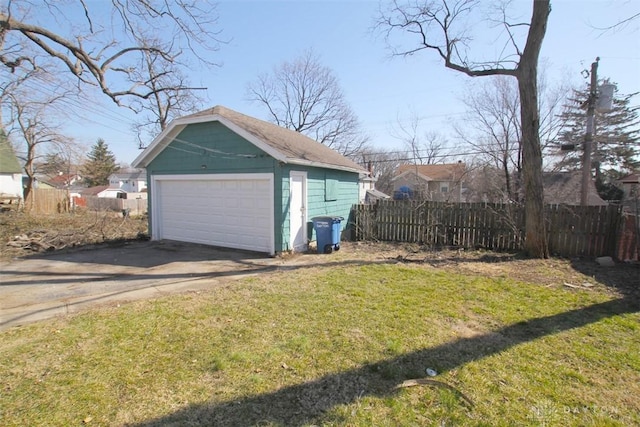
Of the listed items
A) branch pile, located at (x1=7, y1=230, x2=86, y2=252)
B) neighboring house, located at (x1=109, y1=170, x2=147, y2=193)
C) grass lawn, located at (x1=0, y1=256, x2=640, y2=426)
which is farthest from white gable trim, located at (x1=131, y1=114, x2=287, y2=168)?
neighboring house, located at (x1=109, y1=170, x2=147, y2=193)

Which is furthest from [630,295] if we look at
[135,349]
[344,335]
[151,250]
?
[151,250]

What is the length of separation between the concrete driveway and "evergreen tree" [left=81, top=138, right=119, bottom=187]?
51.7 metres

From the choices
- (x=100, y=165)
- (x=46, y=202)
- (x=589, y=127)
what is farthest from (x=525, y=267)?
(x=100, y=165)

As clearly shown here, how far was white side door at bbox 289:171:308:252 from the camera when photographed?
334 inches

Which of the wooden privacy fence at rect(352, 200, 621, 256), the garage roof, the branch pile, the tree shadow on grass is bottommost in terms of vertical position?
the tree shadow on grass

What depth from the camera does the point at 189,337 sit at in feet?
12.4

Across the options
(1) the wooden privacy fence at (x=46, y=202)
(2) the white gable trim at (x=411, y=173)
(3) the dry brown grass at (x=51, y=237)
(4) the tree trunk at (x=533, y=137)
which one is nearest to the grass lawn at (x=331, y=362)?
(4) the tree trunk at (x=533, y=137)

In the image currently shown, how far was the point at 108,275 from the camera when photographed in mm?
6562

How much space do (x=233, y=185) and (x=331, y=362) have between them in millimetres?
6728

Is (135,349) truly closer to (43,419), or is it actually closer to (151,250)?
(43,419)

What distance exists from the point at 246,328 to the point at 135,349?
1.23m

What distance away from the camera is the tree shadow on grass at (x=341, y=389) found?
2445 millimetres

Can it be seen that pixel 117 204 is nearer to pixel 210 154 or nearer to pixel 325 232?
pixel 210 154

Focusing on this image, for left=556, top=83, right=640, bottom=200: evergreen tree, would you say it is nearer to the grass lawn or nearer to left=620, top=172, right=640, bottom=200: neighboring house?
left=620, top=172, right=640, bottom=200: neighboring house
